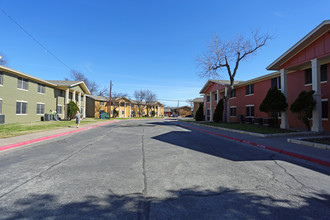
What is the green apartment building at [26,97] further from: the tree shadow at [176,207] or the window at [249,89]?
the window at [249,89]

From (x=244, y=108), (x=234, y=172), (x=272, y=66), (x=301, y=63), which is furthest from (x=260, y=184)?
A: (x=244, y=108)

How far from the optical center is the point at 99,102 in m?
52.1

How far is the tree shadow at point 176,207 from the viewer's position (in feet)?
8.13

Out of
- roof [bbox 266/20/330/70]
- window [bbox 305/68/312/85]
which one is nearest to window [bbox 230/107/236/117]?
roof [bbox 266/20/330/70]

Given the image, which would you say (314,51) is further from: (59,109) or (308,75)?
(59,109)

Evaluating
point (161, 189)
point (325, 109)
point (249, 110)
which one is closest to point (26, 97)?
point (161, 189)

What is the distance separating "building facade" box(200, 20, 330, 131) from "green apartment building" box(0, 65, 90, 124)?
2666cm

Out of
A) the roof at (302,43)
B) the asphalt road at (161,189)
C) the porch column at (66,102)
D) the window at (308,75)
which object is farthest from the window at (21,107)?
the window at (308,75)

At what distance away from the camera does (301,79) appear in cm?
→ 1546

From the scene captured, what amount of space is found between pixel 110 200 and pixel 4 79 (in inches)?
890

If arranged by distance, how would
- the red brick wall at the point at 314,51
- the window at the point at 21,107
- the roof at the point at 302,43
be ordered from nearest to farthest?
1. the roof at the point at 302,43
2. the red brick wall at the point at 314,51
3. the window at the point at 21,107

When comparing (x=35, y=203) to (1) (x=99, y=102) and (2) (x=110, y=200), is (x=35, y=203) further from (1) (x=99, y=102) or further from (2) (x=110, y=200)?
(1) (x=99, y=102)

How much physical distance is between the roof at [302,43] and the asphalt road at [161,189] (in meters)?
10.6

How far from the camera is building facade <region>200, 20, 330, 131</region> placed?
11.6m
